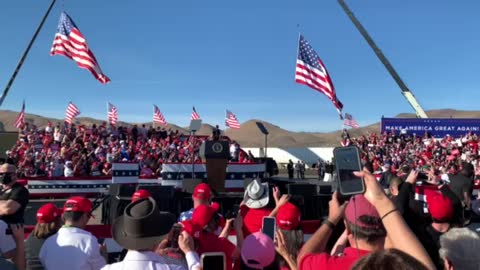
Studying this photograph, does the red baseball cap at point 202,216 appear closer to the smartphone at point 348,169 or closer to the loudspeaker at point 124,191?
the smartphone at point 348,169

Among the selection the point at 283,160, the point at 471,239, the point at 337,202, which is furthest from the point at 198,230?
the point at 283,160

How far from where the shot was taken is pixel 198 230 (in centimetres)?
388

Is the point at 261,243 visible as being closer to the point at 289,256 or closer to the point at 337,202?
the point at 289,256

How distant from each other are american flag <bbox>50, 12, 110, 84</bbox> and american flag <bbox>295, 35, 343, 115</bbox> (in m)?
8.07

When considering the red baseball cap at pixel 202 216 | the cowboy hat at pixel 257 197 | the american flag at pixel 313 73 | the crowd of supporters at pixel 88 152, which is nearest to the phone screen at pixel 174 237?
the red baseball cap at pixel 202 216

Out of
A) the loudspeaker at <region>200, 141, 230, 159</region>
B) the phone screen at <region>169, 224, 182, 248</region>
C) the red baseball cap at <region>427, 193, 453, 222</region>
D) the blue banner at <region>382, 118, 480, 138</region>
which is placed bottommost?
the phone screen at <region>169, 224, 182, 248</region>

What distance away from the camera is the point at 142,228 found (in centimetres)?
278

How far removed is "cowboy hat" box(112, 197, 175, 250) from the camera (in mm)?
2764

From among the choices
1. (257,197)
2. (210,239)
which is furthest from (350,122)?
(210,239)

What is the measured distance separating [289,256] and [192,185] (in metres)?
8.04

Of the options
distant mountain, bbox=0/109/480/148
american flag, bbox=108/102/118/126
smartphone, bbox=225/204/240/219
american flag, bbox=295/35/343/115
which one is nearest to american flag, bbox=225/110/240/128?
american flag, bbox=108/102/118/126

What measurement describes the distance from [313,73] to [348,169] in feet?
54.9

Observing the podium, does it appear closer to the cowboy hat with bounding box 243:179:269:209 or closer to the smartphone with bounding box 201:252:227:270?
the cowboy hat with bounding box 243:179:269:209

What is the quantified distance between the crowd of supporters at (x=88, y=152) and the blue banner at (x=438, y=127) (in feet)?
56.0
